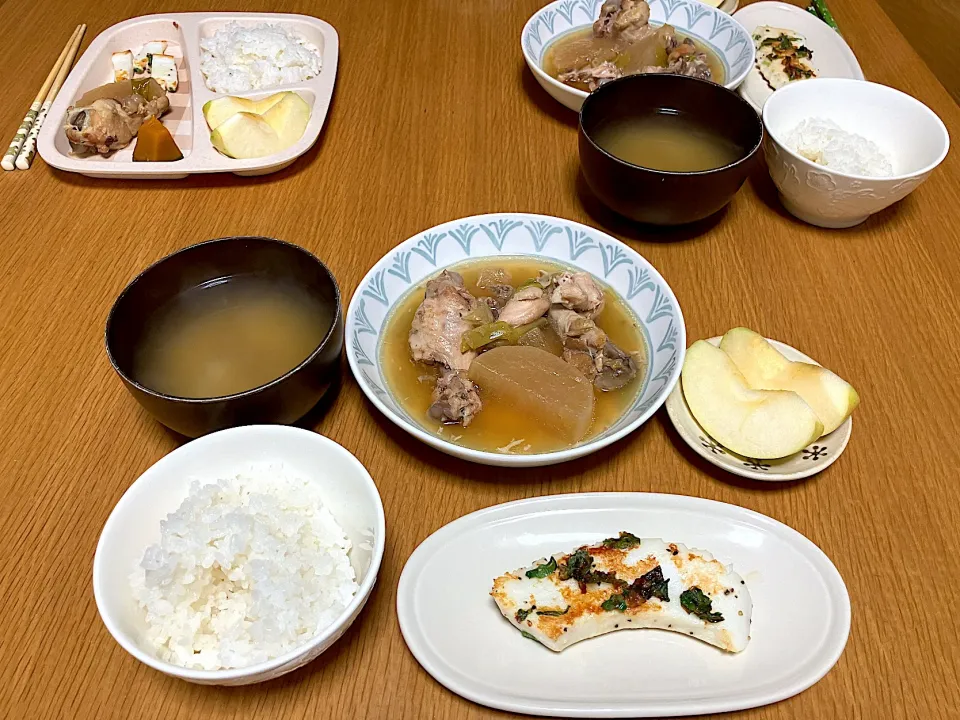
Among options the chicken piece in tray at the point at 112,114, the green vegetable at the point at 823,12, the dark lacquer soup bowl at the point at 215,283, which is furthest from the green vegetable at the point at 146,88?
the green vegetable at the point at 823,12

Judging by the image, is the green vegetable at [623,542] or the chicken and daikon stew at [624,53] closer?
the green vegetable at [623,542]

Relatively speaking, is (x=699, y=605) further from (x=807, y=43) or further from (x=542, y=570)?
(x=807, y=43)

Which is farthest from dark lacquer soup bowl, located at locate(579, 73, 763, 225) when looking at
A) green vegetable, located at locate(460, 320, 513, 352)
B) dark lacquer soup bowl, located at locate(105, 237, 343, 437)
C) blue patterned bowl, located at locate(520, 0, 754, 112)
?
dark lacquer soup bowl, located at locate(105, 237, 343, 437)

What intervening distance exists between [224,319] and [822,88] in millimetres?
2000

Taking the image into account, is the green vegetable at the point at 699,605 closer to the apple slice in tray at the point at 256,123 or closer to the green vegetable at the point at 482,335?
the green vegetable at the point at 482,335

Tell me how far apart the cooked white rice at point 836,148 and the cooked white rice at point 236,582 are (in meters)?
1.84

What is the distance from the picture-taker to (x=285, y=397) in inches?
53.7

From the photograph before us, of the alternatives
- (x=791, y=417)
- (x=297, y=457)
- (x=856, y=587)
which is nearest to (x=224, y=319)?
(x=297, y=457)

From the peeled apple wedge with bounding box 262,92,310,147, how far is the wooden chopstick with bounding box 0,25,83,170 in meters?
0.80

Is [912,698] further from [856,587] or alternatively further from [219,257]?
[219,257]

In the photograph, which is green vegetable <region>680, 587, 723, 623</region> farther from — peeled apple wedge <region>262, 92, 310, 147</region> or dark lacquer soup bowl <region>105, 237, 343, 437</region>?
peeled apple wedge <region>262, 92, 310, 147</region>

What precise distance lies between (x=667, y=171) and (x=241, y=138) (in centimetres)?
136

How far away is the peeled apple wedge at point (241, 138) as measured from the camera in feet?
7.13

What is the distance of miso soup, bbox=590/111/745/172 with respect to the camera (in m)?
2.05
